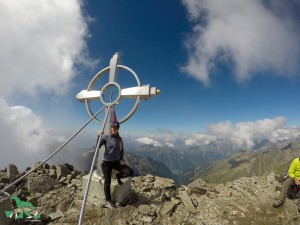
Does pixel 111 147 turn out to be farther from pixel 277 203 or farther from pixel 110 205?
pixel 277 203

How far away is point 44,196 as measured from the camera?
1152cm

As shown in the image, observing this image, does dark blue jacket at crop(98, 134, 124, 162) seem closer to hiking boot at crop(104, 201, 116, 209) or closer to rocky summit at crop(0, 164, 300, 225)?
hiking boot at crop(104, 201, 116, 209)

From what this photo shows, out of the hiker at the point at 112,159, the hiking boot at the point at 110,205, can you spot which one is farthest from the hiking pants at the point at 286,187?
the hiking boot at the point at 110,205

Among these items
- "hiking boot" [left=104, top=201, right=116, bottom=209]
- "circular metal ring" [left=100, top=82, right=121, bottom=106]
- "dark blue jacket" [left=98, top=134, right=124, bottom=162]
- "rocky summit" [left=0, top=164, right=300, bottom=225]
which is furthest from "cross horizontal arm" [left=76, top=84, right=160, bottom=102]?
"rocky summit" [left=0, top=164, right=300, bottom=225]

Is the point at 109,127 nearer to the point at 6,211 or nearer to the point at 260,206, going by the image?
the point at 6,211

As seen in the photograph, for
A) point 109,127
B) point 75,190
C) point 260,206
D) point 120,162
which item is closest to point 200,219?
point 260,206

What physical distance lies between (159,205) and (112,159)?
130 inches

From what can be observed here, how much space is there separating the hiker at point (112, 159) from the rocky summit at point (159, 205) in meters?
1.04

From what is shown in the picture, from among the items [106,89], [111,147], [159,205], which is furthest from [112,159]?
[106,89]

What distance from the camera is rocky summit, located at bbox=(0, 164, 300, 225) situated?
29.5 ft

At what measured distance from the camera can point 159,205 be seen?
33.9 feet

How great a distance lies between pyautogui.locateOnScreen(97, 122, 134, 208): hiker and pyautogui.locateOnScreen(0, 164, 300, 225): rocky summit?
1037 millimetres

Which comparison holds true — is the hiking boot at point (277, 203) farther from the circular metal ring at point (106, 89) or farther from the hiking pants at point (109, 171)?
the circular metal ring at point (106, 89)

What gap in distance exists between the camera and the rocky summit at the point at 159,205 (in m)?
9.00
